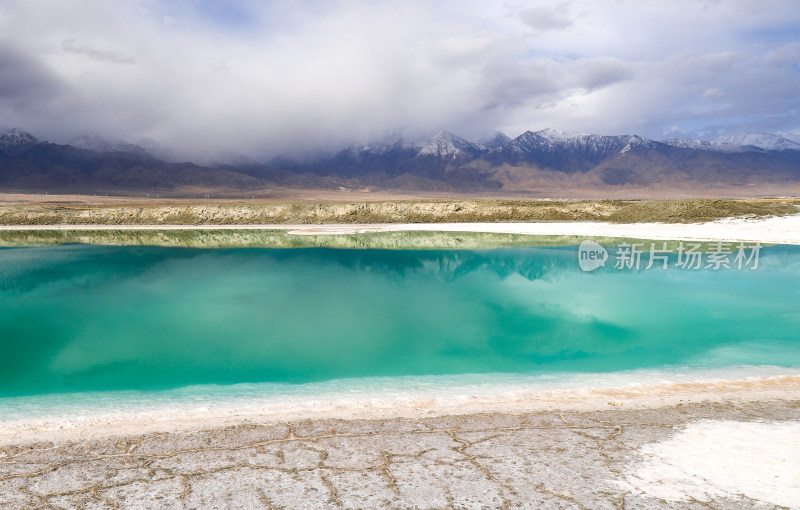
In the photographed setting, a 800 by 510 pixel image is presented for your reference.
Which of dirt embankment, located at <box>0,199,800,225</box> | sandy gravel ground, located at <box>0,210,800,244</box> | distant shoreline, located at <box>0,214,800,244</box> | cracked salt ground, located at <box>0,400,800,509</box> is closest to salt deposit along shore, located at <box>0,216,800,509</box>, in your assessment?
cracked salt ground, located at <box>0,400,800,509</box>

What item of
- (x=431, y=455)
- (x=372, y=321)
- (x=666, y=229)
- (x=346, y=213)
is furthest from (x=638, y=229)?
(x=431, y=455)

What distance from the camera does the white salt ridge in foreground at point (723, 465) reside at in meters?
4.62

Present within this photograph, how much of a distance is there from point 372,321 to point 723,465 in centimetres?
1020

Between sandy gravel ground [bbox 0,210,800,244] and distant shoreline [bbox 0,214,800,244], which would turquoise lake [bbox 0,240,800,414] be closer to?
sandy gravel ground [bbox 0,210,800,244]

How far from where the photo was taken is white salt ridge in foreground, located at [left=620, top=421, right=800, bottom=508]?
462 centimetres

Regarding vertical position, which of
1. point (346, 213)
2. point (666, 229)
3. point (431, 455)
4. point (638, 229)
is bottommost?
point (431, 455)

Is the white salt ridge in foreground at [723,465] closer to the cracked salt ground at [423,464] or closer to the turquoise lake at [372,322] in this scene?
the cracked salt ground at [423,464]

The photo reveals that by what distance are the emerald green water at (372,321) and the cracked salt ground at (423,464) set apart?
340 centimetres

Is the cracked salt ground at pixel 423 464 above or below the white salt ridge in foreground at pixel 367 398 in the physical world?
above

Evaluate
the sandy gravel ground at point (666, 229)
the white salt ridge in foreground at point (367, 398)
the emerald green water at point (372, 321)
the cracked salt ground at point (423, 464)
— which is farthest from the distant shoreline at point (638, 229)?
the cracked salt ground at point (423, 464)

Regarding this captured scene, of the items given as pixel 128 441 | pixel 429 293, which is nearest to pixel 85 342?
pixel 128 441

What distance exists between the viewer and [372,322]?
47.4 feet

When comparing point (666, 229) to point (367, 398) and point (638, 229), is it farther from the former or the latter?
point (367, 398)

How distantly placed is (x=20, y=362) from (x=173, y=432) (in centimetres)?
652
